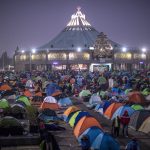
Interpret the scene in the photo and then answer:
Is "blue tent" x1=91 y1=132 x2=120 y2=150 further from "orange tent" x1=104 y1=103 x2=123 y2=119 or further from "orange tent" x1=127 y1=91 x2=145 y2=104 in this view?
"orange tent" x1=127 y1=91 x2=145 y2=104

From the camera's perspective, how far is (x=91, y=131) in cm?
1563

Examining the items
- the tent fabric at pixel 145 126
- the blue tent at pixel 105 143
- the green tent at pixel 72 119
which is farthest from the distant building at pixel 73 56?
the blue tent at pixel 105 143

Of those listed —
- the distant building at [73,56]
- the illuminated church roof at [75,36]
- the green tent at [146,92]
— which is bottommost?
the green tent at [146,92]

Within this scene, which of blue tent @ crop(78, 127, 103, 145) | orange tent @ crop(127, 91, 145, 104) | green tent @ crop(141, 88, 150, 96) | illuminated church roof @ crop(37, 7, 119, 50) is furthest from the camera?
illuminated church roof @ crop(37, 7, 119, 50)

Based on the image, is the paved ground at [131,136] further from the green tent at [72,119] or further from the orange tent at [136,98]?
the orange tent at [136,98]

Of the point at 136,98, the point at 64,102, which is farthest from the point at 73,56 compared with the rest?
the point at 136,98

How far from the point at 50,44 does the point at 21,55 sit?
7.42 metres

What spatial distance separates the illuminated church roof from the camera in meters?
94.1

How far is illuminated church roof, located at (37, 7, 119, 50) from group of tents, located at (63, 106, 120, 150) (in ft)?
230

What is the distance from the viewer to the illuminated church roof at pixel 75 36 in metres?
94.1

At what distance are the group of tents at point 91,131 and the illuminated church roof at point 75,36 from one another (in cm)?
7017

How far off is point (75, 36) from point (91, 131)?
3381 inches

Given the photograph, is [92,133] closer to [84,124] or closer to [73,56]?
[84,124]

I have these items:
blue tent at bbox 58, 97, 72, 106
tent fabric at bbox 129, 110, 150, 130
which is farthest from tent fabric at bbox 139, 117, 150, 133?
blue tent at bbox 58, 97, 72, 106
